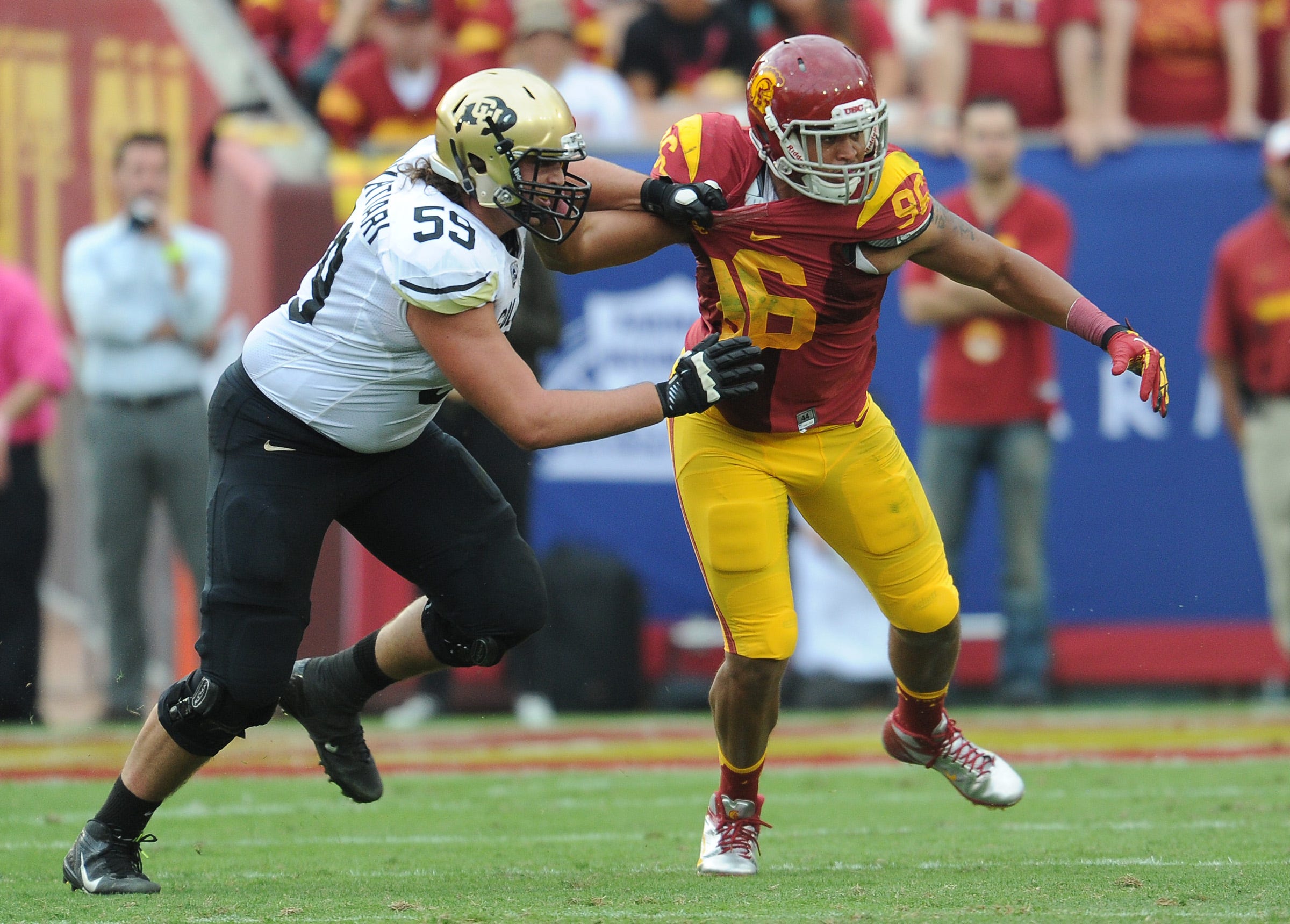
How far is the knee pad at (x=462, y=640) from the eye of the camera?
4.71m

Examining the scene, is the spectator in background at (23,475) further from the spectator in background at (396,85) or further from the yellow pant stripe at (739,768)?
the yellow pant stripe at (739,768)

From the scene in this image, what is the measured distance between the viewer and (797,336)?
4707mm

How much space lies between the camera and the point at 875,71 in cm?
966

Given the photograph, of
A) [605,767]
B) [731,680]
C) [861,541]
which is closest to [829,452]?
[861,541]

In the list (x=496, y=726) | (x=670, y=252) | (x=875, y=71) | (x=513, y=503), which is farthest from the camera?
(x=875, y=71)

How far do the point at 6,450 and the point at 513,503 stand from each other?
2.34m

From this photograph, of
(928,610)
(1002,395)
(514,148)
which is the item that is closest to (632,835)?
(928,610)

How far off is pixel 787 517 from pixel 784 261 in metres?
0.65

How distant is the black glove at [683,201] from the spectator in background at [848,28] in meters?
5.11

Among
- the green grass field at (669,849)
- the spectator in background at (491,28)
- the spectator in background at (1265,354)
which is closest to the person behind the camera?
the green grass field at (669,849)

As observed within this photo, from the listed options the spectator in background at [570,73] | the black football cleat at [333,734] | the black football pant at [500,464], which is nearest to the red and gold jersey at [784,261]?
the black football cleat at [333,734]

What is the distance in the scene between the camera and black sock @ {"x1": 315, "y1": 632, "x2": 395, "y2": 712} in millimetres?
4910

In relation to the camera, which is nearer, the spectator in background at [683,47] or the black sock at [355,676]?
the black sock at [355,676]

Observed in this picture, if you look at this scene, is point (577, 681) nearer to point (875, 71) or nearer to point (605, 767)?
point (605, 767)
